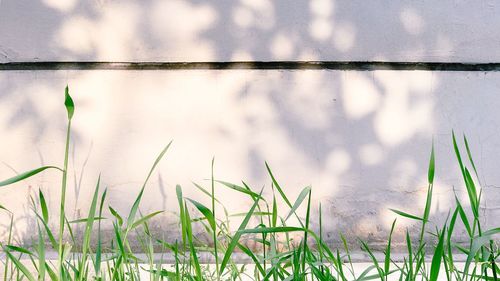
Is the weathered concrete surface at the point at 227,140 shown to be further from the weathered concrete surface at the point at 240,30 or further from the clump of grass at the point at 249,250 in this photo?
the clump of grass at the point at 249,250

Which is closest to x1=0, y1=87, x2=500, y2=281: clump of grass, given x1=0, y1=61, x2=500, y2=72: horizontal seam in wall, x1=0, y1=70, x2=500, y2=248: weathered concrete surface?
x1=0, y1=70, x2=500, y2=248: weathered concrete surface

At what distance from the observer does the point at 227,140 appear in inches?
95.3

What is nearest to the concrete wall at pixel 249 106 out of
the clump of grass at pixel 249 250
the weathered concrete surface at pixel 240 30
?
the weathered concrete surface at pixel 240 30

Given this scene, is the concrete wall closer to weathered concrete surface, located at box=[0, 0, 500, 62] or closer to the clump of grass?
weathered concrete surface, located at box=[0, 0, 500, 62]

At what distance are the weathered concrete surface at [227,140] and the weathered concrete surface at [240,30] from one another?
0.09 m

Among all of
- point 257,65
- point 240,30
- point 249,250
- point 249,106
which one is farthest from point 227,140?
point 249,250

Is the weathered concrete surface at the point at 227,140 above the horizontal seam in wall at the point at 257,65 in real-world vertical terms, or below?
below

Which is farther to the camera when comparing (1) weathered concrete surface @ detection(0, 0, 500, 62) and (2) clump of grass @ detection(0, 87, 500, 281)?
(1) weathered concrete surface @ detection(0, 0, 500, 62)

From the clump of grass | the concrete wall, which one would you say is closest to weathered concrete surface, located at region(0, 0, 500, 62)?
the concrete wall

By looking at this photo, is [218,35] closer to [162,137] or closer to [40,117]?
[162,137]

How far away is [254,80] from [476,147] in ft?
3.01

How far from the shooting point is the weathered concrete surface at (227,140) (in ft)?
7.94

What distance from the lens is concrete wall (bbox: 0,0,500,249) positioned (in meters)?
2.42

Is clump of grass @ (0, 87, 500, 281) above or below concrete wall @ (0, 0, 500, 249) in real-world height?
below
